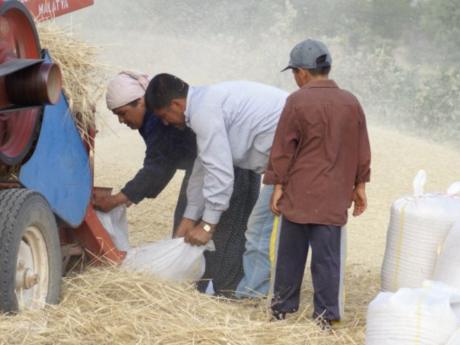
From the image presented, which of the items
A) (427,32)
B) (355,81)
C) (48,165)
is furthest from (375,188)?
(427,32)

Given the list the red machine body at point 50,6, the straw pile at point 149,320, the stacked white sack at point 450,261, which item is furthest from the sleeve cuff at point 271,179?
the red machine body at point 50,6

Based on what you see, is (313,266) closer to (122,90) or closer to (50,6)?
(122,90)

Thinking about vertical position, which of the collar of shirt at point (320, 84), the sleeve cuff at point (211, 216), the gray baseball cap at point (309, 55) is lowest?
the sleeve cuff at point (211, 216)

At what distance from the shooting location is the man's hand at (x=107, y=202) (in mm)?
5293

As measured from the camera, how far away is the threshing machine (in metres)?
3.79

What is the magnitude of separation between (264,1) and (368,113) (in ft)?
21.6

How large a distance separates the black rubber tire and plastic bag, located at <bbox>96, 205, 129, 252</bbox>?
1.01 metres

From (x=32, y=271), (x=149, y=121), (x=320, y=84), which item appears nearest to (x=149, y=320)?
(x=32, y=271)

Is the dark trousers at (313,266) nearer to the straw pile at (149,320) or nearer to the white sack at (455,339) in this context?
the straw pile at (149,320)

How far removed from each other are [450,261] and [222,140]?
136cm

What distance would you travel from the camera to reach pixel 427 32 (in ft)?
78.0

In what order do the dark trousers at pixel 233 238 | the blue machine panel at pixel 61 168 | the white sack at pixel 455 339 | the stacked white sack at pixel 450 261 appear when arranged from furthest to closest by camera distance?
the dark trousers at pixel 233 238, the stacked white sack at pixel 450 261, the blue machine panel at pixel 61 168, the white sack at pixel 455 339

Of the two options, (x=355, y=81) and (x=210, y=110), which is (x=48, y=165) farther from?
(x=355, y=81)

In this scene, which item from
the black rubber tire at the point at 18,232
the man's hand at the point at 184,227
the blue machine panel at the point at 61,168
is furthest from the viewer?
the man's hand at the point at 184,227
